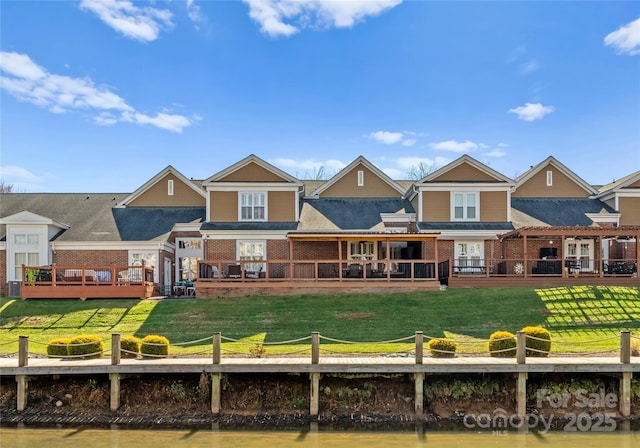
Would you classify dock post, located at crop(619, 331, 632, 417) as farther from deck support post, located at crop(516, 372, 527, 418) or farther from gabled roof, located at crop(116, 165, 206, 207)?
gabled roof, located at crop(116, 165, 206, 207)

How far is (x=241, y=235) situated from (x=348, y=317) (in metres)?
9.10

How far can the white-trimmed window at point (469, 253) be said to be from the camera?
1126 inches

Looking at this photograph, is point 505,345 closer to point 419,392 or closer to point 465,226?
point 419,392

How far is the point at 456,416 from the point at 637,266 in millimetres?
17186

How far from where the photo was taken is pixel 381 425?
43.7 feet

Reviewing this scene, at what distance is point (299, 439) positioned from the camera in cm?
1244

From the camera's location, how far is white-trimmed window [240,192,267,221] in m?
29.2

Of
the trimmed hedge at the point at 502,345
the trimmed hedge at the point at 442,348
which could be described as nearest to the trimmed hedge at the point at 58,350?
the trimmed hedge at the point at 442,348

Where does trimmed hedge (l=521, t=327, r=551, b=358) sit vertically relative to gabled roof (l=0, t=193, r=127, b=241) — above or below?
below

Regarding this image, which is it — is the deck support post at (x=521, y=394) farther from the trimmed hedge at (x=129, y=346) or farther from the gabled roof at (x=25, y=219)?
the gabled roof at (x=25, y=219)

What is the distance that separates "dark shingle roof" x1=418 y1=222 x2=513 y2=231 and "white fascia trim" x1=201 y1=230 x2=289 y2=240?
7678 millimetres

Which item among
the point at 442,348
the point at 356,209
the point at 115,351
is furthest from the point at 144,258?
the point at 442,348

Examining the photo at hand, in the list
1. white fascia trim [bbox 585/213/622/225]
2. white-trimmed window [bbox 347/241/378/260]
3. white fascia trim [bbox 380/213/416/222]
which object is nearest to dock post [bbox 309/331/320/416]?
white-trimmed window [bbox 347/241/378/260]

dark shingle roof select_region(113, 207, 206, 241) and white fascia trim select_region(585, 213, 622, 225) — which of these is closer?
dark shingle roof select_region(113, 207, 206, 241)
